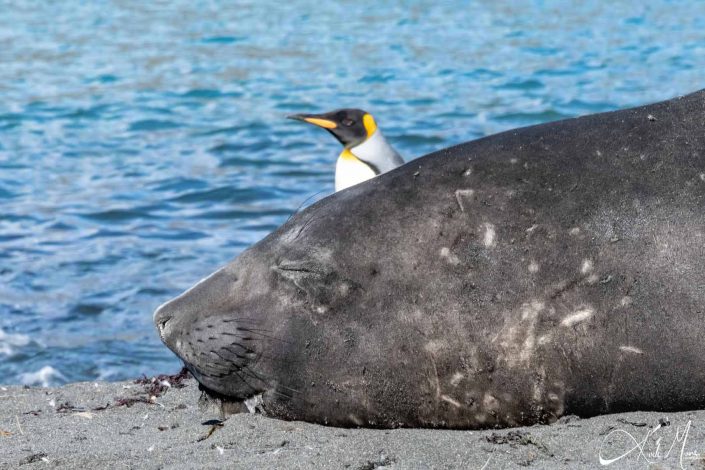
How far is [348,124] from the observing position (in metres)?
8.95

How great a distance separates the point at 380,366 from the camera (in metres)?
3.82

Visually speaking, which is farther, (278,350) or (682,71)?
(682,71)

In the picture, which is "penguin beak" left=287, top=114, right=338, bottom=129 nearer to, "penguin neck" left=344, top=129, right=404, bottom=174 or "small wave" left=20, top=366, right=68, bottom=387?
"penguin neck" left=344, top=129, right=404, bottom=174

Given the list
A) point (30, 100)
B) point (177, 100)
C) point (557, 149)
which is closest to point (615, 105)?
point (177, 100)

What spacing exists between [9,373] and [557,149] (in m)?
3.75

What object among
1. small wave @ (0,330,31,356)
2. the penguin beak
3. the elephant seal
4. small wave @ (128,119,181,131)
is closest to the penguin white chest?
the penguin beak

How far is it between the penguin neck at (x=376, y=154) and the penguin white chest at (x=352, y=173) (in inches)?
3.1

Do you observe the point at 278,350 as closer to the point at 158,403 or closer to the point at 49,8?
the point at 158,403

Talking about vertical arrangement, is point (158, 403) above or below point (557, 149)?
below

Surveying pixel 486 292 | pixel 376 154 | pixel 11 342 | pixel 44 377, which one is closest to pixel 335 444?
pixel 486 292

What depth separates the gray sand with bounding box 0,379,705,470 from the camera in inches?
135

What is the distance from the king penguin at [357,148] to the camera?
782 cm

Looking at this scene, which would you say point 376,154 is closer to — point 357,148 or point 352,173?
point 357,148

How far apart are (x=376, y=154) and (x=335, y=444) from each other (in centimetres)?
466
